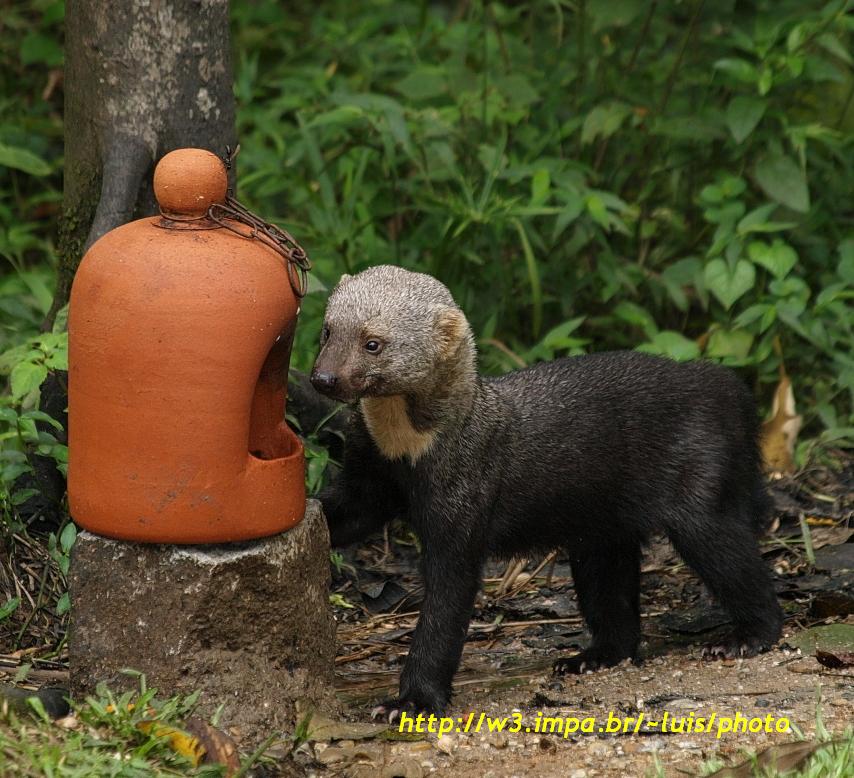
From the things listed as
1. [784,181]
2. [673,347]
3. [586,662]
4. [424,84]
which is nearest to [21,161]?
[424,84]

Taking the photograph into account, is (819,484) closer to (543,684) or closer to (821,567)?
(821,567)

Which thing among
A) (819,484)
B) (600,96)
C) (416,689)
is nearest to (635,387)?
(416,689)

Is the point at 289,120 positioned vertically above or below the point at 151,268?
below

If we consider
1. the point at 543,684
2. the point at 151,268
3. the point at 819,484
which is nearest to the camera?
the point at 151,268

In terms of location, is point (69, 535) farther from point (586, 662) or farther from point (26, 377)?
point (586, 662)

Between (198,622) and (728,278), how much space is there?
3.70 meters

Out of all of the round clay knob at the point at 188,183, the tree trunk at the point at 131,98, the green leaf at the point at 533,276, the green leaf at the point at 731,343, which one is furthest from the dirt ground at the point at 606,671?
the round clay knob at the point at 188,183

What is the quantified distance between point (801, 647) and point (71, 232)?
11.4 ft

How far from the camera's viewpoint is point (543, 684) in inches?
210

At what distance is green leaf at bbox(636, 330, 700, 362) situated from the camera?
685 centimetres

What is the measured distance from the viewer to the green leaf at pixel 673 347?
685 centimetres

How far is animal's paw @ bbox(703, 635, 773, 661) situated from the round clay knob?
9.12 ft

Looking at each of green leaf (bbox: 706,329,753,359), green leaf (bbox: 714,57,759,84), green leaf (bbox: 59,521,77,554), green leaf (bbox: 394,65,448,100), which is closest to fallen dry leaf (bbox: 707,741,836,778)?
green leaf (bbox: 59,521,77,554)

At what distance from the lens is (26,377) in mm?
5004
